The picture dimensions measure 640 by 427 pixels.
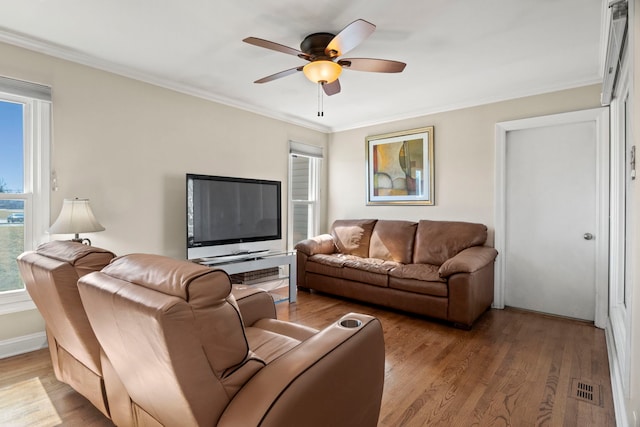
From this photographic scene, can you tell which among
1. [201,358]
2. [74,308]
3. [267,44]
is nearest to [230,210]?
[267,44]

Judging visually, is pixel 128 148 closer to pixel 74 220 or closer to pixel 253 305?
pixel 74 220

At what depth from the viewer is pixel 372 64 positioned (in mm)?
2363

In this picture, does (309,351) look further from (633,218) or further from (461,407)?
(633,218)

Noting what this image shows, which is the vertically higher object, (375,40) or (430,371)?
(375,40)

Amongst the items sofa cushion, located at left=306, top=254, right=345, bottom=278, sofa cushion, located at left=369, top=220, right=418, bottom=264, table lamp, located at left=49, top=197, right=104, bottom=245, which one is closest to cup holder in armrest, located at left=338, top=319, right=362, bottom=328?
table lamp, located at left=49, top=197, right=104, bottom=245

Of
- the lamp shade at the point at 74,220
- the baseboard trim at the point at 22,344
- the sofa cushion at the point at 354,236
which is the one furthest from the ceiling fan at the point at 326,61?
the baseboard trim at the point at 22,344

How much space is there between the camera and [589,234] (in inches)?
126

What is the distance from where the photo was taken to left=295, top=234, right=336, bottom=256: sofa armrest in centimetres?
431

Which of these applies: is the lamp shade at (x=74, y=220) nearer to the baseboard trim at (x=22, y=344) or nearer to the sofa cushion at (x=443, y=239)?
the baseboard trim at (x=22, y=344)

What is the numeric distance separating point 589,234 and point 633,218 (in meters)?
2.22

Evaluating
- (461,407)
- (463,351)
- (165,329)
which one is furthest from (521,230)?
(165,329)

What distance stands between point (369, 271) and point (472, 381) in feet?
5.43

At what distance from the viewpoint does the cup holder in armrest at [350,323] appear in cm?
135

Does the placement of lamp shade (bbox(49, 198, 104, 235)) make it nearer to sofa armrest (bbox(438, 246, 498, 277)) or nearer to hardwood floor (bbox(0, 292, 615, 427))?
hardwood floor (bbox(0, 292, 615, 427))
